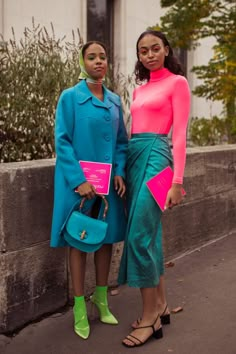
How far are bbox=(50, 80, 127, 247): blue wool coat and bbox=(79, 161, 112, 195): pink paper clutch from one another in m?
0.04

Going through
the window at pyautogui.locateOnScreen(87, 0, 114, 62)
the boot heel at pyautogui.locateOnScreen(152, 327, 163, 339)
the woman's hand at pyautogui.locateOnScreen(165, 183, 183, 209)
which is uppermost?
the window at pyautogui.locateOnScreen(87, 0, 114, 62)

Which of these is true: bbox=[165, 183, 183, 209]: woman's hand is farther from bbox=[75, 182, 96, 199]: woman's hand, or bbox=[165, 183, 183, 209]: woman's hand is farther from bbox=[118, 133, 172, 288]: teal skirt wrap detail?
bbox=[75, 182, 96, 199]: woman's hand

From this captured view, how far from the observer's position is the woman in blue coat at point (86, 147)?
359 centimetres

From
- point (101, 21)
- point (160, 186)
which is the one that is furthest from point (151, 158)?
point (101, 21)

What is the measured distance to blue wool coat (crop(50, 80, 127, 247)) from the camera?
358 cm

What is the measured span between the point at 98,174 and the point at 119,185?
0.18 m

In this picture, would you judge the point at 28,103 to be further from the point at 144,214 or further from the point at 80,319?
the point at 80,319

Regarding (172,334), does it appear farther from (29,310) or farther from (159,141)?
(159,141)

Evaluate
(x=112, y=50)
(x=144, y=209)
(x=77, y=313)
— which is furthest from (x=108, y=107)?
(x=112, y=50)

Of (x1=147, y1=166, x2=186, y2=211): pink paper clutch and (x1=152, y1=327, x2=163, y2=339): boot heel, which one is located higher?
(x1=147, y1=166, x2=186, y2=211): pink paper clutch

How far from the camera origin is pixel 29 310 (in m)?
4.01

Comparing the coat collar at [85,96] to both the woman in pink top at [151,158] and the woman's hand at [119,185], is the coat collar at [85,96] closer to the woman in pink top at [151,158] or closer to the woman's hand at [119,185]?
the woman in pink top at [151,158]

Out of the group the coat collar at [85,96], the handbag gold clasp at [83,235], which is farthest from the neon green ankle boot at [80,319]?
the coat collar at [85,96]

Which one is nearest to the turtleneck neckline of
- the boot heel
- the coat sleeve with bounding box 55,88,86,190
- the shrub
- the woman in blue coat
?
the woman in blue coat
